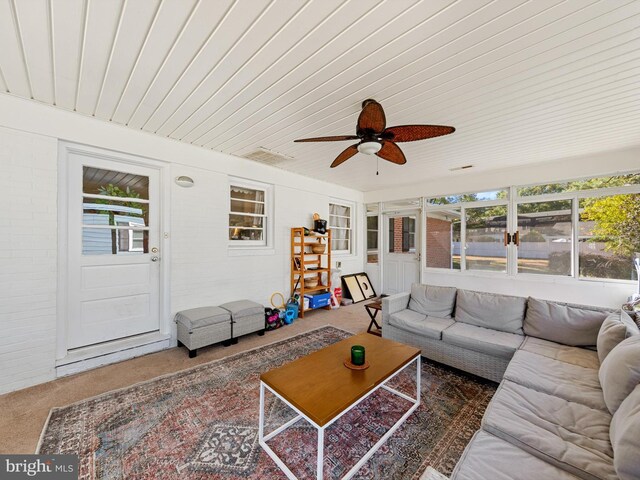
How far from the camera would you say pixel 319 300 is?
4.92 metres

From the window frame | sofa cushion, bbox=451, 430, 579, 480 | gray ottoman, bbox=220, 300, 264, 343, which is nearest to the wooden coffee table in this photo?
sofa cushion, bbox=451, 430, 579, 480

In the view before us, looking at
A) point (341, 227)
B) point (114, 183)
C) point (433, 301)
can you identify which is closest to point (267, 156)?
point (114, 183)

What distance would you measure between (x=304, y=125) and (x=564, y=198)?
4.26 metres

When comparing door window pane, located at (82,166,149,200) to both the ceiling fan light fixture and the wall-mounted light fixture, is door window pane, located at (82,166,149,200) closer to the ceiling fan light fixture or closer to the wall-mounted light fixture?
the wall-mounted light fixture

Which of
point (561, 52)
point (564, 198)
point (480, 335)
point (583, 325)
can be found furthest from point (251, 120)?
point (564, 198)

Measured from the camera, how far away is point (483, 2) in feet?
4.58

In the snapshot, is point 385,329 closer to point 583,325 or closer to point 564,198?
point 583,325

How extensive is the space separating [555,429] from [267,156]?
393 cm

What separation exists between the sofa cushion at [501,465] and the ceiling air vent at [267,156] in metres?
3.62

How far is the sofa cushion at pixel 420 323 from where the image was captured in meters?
2.82

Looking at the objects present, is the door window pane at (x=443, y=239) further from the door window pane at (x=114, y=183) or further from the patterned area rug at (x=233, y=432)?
the door window pane at (x=114, y=183)

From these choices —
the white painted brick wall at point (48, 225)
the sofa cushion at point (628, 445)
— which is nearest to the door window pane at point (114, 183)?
the white painted brick wall at point (48, 225)

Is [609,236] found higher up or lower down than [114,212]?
lower down

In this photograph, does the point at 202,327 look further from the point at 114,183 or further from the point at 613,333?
the point at 613,333
